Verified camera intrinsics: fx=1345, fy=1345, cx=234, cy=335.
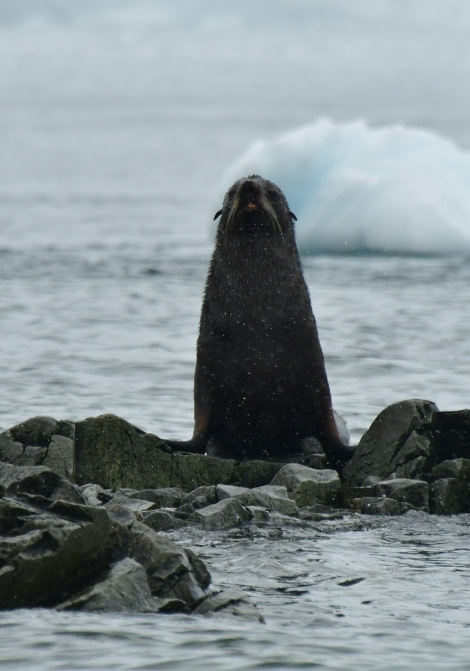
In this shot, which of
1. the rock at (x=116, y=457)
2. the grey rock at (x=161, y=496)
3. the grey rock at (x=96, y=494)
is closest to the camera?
the grey rock at (x=96, y=494)

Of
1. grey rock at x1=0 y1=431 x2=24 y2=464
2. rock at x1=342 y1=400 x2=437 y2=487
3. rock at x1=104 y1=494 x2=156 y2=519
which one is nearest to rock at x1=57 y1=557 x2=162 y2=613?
rock at x1=104 y1=494 x2=156 y2=519

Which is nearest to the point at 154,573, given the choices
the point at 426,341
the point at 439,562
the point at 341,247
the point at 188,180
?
the point at 439,562

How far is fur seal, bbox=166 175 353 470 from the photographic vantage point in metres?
7.93

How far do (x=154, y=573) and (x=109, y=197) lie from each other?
51708 millimetres

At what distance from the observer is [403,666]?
14.4 ft

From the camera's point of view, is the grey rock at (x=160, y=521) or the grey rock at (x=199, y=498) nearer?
the grey rock at (x=160, y=521)

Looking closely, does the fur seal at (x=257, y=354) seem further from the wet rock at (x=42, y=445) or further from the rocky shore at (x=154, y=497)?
the wet rock at (x=42, y=445)

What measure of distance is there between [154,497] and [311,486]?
2.80ft

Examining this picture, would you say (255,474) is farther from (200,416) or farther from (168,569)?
(168,569)

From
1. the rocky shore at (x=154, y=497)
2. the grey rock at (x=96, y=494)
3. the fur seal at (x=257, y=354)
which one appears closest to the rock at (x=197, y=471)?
the rocky shore at (x=154, y=497)

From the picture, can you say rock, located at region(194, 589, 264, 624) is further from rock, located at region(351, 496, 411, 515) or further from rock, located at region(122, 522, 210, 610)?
rock, located at region(351, 496, 411, 515)

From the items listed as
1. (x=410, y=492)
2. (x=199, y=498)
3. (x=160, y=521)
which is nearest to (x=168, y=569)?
(x=160, y=521)

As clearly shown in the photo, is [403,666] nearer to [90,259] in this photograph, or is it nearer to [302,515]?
[302,515]

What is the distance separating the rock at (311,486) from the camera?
717 centimetres
